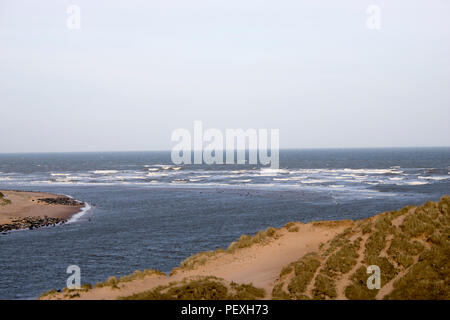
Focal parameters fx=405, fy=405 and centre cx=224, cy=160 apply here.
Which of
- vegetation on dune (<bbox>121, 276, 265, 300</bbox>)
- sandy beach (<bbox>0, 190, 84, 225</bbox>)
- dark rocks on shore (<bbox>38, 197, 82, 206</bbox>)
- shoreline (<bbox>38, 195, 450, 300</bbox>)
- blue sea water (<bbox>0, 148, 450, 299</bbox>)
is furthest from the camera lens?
dark rocks on shore (<bbox>38, 197, 82, 206</bbox>)

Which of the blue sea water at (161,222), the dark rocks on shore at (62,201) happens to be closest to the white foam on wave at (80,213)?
the blue sea water at (161,222)

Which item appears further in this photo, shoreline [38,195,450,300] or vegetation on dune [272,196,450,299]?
shoreline [38,195,450,300]

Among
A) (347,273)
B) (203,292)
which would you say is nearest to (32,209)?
(203,292)

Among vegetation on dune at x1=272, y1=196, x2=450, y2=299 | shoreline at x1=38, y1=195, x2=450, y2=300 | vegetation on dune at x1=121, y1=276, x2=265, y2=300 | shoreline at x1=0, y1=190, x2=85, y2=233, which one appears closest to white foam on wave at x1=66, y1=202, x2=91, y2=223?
shoreline at x1=0, y1=190, x2=85, y2=233

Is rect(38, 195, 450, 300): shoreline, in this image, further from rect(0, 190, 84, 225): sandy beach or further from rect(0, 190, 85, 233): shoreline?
rect(0, 190, 84, 225): sandy beach

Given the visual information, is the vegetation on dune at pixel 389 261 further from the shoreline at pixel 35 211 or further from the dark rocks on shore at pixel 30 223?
the shoreline at pixel 35 211

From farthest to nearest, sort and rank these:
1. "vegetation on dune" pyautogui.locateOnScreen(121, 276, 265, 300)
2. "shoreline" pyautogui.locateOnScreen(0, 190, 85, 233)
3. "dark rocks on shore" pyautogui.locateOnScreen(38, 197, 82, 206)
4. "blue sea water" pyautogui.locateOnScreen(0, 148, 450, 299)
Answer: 1. "dark rocks on shore" pyautogui.locateOnScreen(38, 197, 82, 206)
2. "shoreline" pyautogui.locateOnScreen(0, 190, 85, 233)
3. "blue sea water" pyautogui.locateOnScreen(0, 148, 450, 299)
4. "vegetation on dune" pyautogui.locateOnScreen(121, 276, 265, 300)
